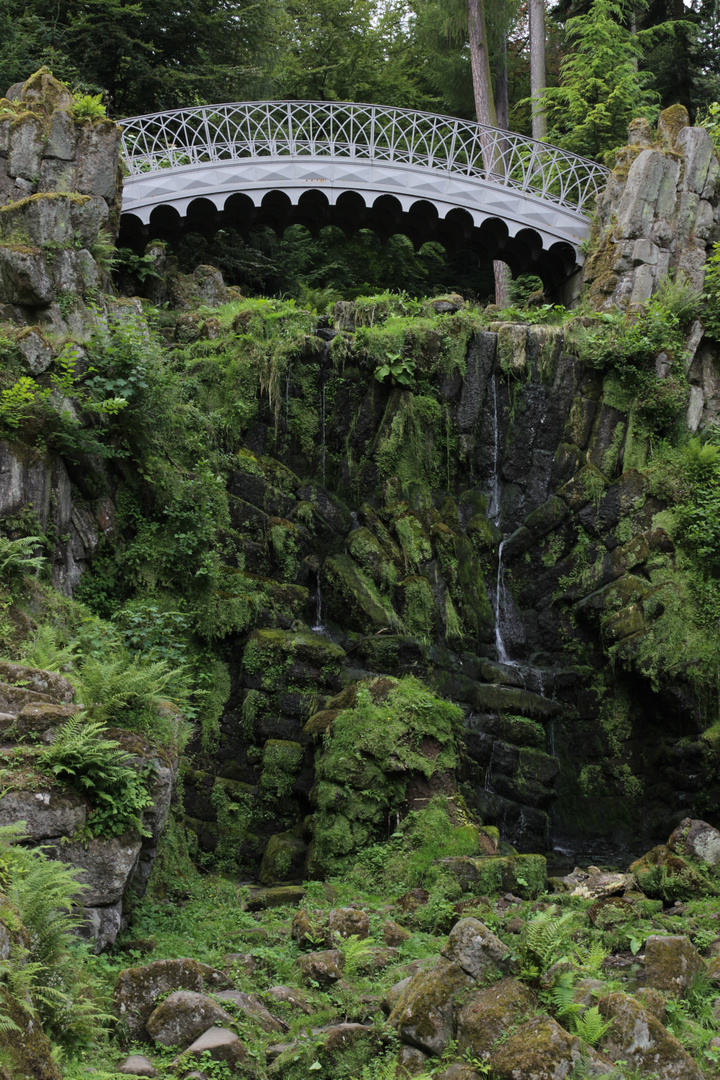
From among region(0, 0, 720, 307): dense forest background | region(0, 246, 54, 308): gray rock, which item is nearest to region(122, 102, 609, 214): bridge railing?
region(0, 0, 720, 307): dense forest background

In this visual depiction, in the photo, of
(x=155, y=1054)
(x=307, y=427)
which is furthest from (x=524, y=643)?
(x=155, y=1054)

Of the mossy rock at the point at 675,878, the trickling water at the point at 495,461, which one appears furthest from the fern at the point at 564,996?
the trickling water at the point at 495,461

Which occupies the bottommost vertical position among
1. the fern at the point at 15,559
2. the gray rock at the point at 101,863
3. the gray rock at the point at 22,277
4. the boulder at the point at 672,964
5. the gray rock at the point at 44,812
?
the boulder at the point at 672,964

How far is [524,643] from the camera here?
48.3ft

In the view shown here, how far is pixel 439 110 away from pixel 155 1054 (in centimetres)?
3295

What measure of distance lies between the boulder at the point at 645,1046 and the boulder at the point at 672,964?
130cm

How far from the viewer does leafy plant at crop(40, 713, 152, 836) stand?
6441 mm

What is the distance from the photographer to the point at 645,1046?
218 inches

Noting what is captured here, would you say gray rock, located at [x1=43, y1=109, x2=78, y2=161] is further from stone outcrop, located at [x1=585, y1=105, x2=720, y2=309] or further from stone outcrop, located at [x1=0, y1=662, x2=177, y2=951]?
stone outcrop, located at [x1=585, y1=105, x2=720, y2=309]

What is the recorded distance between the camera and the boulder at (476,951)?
240 inches

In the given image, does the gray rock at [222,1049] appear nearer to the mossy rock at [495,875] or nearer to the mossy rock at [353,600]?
the mossy rock at [495,875]

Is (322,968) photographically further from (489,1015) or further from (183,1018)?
(489,1015)

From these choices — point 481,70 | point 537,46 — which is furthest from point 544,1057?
point 537,46

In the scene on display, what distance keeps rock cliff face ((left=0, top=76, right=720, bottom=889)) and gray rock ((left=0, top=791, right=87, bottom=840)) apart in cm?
452
